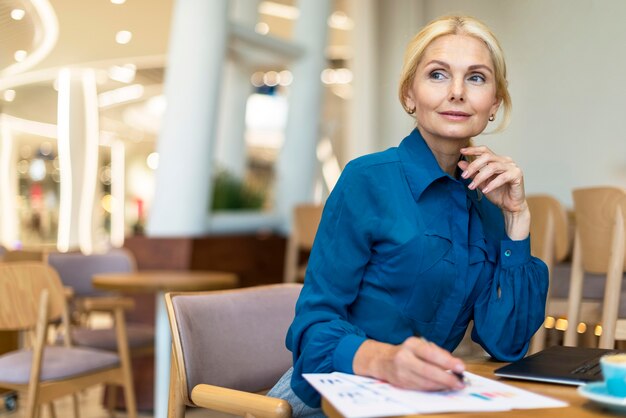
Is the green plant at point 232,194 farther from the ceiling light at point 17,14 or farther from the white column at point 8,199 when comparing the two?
the ceiling light at point 17,14

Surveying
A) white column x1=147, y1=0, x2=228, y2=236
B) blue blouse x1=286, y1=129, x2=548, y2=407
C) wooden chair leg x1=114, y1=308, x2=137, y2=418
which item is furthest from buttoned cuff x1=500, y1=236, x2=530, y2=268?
white column x1=147, y1=0, x2=228, y2=236

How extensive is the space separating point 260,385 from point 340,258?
2.07 feet

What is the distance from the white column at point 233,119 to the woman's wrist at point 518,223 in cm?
440

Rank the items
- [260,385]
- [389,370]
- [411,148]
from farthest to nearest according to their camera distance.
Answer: [260,385] < [411,148] < [389,370]

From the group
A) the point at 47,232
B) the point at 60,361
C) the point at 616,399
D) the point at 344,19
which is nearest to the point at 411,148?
the point at 616,399

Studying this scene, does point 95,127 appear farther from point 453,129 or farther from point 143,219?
point 143,219

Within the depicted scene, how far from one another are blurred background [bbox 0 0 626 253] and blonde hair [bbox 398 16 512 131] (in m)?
1.42

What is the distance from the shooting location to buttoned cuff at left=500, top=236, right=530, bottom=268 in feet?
4.31

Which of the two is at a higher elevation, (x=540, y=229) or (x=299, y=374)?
(x=540, y=229)

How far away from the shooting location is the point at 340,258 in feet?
3.96

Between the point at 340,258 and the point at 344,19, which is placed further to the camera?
the point at 344,19

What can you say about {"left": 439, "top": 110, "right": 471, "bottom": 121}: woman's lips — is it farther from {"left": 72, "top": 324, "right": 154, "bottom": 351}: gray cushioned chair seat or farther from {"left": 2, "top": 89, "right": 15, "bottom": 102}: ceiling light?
{"left": 2, "top": 89, "right": 15, "bottom": 102}: ceiling light

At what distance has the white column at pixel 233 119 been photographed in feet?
18.6

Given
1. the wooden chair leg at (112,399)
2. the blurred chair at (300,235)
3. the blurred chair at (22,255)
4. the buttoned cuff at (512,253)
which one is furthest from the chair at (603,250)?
the blurred chair at (22,255)
